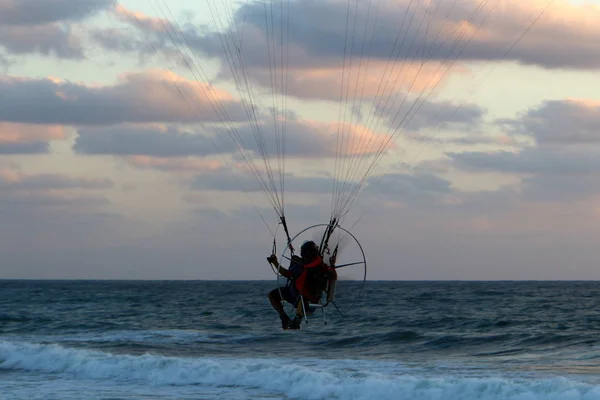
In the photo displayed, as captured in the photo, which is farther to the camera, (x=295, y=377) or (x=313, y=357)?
(x=313, y=357)

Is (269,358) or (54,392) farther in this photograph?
(269,358)

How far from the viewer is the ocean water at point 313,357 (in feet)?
83.1

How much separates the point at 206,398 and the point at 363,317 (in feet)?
88.8

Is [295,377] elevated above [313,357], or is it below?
below

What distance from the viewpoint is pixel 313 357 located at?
3306cm

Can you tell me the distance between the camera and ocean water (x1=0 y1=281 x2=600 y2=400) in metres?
25.3

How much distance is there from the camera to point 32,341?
41.1m

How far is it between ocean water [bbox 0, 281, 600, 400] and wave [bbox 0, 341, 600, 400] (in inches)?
1.5

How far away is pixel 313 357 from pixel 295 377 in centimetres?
615

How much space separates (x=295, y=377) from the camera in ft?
88.5

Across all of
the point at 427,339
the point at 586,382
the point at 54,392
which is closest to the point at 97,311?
the point at 427,339

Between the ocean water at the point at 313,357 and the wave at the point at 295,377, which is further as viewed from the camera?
the ocean water at the point at 313,357

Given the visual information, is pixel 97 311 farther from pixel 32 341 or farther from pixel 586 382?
pixel 586 382

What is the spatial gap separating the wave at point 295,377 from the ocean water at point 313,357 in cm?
4
